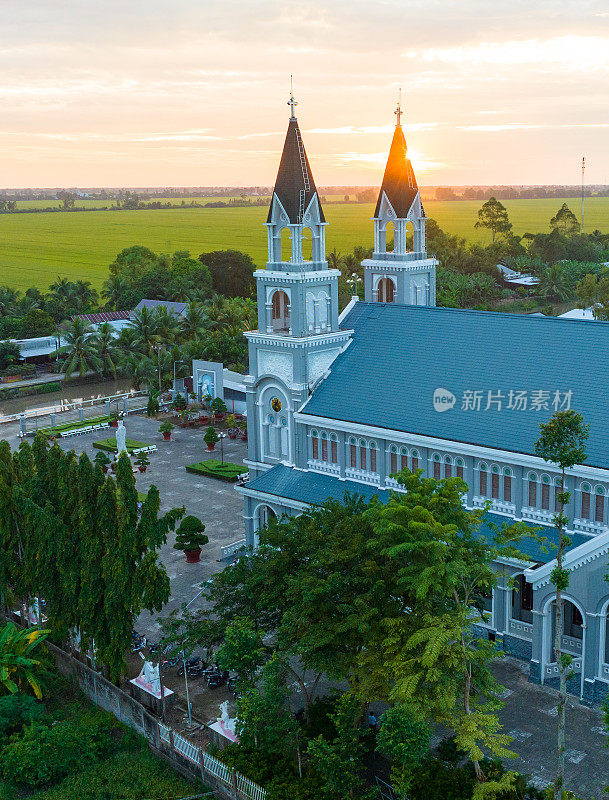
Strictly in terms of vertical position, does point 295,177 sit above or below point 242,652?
above

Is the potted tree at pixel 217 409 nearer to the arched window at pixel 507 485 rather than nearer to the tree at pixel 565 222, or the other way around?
the arched window at pixel 507 485

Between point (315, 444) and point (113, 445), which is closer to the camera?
point (315, 444)

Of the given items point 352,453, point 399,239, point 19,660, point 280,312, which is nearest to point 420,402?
point 352,453

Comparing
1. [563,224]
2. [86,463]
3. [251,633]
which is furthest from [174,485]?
[563,224]

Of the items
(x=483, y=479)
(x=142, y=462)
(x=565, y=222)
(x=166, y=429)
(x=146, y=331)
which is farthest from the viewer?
(x=565, y=222)

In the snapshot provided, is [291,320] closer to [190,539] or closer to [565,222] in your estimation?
[190,539]

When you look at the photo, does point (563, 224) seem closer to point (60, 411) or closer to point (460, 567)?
point (60, 411)
